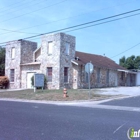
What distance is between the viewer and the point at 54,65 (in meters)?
26.0

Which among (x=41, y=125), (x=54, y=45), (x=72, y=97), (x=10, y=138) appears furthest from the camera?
(x=54, y=45)

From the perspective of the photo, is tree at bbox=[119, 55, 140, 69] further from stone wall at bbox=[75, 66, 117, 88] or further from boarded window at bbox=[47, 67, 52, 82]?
boarded window at bbox=[47, 67, 52, 82]

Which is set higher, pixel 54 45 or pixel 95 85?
pixel 54 45

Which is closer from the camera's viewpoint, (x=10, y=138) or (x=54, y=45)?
(x=10, y=138)

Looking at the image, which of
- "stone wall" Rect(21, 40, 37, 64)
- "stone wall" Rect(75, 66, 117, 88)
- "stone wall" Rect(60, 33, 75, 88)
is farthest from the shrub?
"stone wall" Rect(75, 66, 117, 88)

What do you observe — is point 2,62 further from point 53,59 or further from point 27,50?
point 53,59

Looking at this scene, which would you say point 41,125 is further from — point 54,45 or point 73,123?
point 54,45

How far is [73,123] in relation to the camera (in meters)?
8.27

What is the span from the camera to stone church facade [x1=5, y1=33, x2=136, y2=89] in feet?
84.8

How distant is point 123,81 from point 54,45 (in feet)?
50.6

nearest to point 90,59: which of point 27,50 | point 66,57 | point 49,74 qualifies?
point 66,57

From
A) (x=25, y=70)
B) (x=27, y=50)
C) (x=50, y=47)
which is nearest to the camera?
(x=50, y=47)

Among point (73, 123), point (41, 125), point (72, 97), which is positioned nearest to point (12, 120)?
point (41, 125)

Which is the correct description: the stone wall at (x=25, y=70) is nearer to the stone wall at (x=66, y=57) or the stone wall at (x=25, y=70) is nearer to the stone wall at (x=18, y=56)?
the stone wall at (x=18, y=56)
